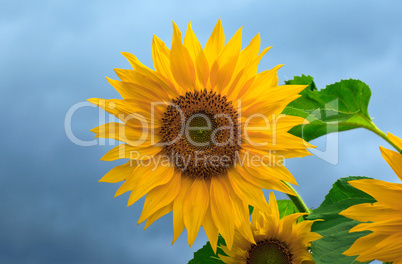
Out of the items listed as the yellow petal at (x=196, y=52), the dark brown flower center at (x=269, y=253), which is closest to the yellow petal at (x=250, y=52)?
the yellow petal at (x=196, y=52)

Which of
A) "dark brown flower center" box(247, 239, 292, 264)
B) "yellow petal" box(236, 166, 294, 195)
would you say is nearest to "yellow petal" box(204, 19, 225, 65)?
"yellow petal" box(236, 166, 294, 195)

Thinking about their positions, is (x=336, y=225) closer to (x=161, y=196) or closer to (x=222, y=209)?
(x=222, y=209)

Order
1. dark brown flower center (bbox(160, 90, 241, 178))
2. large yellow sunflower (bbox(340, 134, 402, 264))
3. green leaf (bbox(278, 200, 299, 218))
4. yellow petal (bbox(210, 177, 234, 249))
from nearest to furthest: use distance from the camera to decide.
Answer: large yellow sunflower (bbox(340, 134, 402, 264)) < yellow petal (bbox(210, 177, 234, 249)) < dark brown flower center (bbox(160, 90, 241, 178)) < green leaf (bbox(278, 200, 299, 218))

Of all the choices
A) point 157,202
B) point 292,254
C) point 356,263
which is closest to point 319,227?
point 356,263

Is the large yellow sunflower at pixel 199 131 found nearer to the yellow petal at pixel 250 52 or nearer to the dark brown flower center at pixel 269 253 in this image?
the yellow petal at pixel 250 52

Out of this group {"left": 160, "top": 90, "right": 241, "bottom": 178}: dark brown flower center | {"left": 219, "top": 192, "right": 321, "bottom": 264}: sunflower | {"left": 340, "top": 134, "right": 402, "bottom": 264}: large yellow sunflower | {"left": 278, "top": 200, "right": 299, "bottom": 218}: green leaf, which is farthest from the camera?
{"left": 278, "top": 200, "right": 299, "bottom": 218}: green leaf

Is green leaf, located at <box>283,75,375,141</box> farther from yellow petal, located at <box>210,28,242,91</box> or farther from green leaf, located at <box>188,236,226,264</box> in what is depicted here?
green leaf, located at <box>188,236,226,264</box>

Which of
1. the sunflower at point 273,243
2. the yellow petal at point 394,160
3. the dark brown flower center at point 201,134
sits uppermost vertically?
the dark brown flower center at point 201,134
